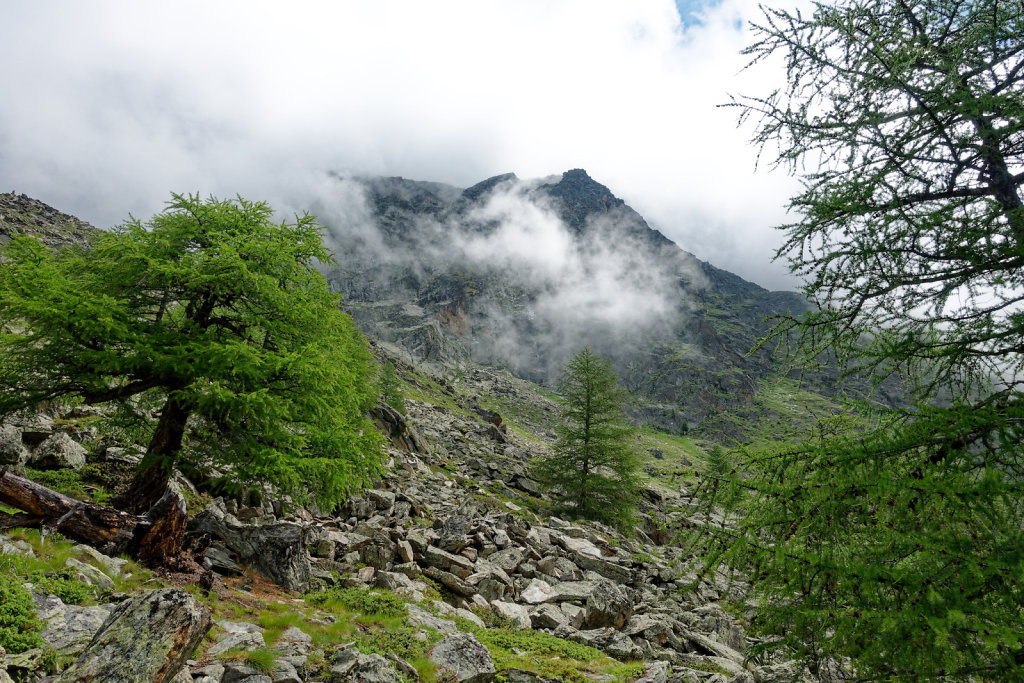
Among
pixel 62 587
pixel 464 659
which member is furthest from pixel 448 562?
pixel 62 587

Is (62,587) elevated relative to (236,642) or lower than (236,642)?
elevated

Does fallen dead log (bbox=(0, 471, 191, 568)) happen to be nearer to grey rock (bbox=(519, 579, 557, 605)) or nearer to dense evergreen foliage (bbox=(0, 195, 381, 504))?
dense evergreen foliage (bbox=(0, 195, 381, 504))

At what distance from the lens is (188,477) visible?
12102mm

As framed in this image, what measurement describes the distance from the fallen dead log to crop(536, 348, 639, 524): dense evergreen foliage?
18706 mm

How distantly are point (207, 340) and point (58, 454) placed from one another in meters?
4.95

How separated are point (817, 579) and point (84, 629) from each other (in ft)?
26.4

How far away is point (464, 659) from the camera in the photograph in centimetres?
690

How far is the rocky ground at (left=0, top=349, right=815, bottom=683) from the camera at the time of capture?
16.0ft

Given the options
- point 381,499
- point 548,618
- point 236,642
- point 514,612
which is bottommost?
point 381,499

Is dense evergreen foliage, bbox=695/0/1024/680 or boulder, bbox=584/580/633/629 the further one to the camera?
boulder, bbox=584/580/633/629

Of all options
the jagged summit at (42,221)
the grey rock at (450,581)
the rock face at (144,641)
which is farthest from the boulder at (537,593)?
the jagged summit at (42,221)

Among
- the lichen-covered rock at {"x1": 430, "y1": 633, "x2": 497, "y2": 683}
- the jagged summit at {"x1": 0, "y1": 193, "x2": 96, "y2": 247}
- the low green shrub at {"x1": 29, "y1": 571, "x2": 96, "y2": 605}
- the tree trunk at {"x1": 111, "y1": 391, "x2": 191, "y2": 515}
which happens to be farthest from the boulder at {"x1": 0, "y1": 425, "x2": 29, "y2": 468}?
the jagged summit at {"x1": 0, "y1": 193, "x2": 96, "y2": 247}

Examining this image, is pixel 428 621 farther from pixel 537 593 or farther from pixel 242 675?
pixel 537 593

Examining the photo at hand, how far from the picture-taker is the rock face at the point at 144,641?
4.19 metres
